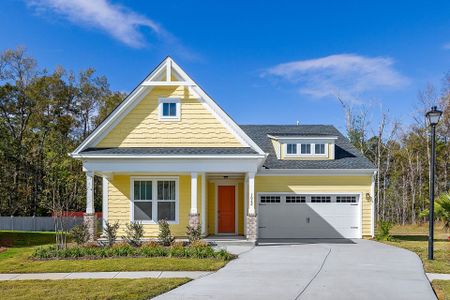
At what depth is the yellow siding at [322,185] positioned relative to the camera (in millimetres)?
18234

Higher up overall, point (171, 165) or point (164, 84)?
point (164, 84)

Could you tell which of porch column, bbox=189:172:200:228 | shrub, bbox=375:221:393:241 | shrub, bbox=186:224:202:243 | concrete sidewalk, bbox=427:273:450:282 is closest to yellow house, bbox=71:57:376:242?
porch column, bbox=189:172:200:228

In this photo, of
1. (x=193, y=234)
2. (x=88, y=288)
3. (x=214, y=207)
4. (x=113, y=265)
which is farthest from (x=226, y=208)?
(x=88, y=288)

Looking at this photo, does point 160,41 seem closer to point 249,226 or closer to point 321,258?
point 249,226

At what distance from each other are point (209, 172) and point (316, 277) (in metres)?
6.89

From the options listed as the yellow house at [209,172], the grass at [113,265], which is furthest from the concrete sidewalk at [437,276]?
the yellow house at [209,172]

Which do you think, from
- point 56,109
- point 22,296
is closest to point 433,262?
point 22,296

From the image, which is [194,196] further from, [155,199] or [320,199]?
[320,199]

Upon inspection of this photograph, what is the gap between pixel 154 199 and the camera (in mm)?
16406

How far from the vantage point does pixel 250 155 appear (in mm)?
14688

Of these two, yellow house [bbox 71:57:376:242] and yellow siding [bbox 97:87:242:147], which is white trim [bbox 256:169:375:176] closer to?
yellow house [bbox 71:57:376:242]

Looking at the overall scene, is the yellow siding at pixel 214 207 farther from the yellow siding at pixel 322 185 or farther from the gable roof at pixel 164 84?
the gable roof at pixel 164 84

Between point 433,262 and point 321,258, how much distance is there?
3234 millimetres

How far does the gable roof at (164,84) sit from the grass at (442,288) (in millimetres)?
8321
